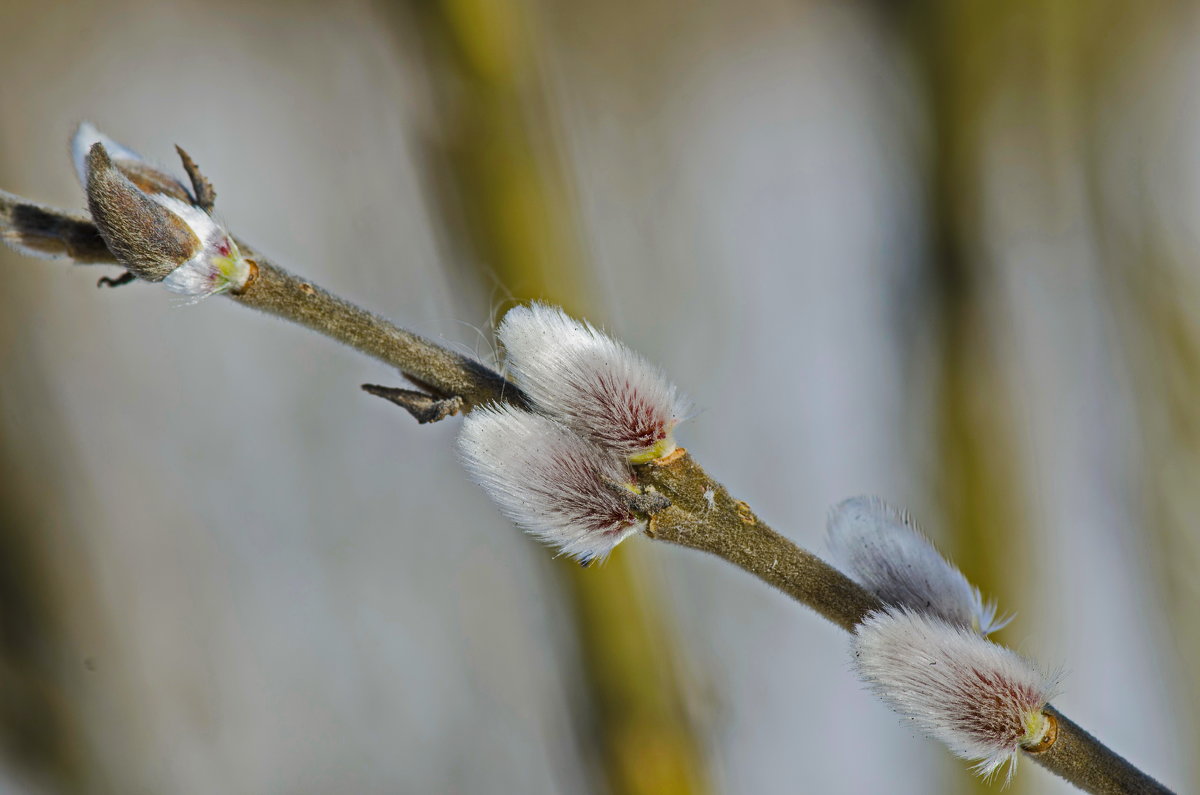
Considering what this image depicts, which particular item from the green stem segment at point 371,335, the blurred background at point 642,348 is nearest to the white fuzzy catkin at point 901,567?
the green stem segment at point 371,335

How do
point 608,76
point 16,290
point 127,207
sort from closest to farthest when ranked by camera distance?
1. point 127,207
2. point 16,290
3. point 608,76

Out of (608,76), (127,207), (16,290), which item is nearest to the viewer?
(127,207)

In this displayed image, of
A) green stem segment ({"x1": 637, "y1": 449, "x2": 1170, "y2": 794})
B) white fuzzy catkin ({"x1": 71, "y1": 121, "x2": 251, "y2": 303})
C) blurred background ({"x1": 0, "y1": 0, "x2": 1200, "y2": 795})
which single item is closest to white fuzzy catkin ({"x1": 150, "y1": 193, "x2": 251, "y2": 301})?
white fuzzy catkin ({"x1": 71, "y1": 121, "x2": 251, "y2": 303})

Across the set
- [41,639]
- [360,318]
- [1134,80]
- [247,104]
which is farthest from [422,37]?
[1134,80]

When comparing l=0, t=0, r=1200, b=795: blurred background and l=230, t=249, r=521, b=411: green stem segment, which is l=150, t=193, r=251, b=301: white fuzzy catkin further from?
l=0, t=0, r=1200, b=795: blurred background

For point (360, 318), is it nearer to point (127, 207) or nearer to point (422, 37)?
point (127, 207)

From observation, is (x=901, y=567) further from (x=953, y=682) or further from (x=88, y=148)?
(x=88, y=148)
